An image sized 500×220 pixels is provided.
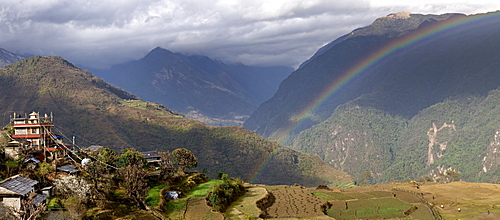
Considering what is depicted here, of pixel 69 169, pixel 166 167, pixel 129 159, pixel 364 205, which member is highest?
pixel 69 169

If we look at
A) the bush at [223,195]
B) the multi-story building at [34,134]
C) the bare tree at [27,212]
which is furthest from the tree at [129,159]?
the bare tree at [27,212]

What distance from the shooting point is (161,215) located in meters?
Answer: 58.5

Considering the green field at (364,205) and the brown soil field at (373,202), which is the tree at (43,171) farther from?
the green field at (364,205)

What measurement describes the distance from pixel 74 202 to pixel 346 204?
5370 centimetres

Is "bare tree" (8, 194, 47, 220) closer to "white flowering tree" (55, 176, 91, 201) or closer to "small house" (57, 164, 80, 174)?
"white flowering tree" (55, 176, 91, 201)

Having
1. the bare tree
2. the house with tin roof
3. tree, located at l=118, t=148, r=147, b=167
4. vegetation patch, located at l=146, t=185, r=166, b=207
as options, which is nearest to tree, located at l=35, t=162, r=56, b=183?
the house with tin roof

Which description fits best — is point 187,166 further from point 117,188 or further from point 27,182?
point 27,182

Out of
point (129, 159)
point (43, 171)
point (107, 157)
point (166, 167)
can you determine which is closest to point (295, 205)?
point (166, 167)

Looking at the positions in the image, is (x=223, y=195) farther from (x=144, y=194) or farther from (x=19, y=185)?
(x=19, y=185)

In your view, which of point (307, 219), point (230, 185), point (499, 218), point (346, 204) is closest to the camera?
point (307, 219)

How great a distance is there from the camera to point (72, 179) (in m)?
55.0

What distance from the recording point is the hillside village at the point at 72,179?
50125mm

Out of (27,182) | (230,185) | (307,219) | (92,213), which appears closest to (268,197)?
(230,185)

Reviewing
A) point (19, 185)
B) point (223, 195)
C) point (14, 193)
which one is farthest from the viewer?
point (223, 195)
